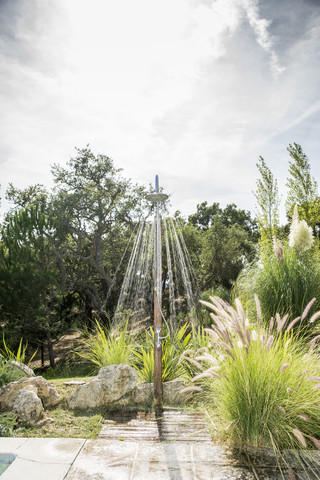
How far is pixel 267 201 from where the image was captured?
32.5 ft

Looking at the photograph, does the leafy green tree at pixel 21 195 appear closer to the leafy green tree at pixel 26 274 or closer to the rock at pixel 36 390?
the leafy green tree at pixel 26 274

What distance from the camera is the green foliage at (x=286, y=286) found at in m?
4.87

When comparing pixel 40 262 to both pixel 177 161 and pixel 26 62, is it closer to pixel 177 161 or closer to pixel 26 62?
pixel 177 161

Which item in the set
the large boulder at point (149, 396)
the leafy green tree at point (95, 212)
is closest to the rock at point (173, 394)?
the large boulder at point (149, 396)

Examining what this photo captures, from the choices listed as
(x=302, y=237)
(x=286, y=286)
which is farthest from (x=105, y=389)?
(x=302, y=237)

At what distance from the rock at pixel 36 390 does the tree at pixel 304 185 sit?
8.36 m

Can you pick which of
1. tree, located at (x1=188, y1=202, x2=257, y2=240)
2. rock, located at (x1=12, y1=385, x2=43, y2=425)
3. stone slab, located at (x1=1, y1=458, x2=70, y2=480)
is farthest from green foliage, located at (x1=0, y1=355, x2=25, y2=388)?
tree, located at (x1=188, y1=202, x2=257, y2=240)

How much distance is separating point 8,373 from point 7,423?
97 centimetres

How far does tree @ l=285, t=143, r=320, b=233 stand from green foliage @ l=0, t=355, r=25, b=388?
8482 mm

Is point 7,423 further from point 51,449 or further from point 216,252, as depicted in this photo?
point 216,252

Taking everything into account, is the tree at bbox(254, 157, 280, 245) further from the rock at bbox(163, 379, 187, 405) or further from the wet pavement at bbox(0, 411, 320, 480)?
the wet pavement at bbox(0, 411, 320, 480)

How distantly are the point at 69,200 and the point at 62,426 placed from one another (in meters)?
9.44

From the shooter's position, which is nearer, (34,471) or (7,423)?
(34,471)

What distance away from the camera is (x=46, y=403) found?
381cm
